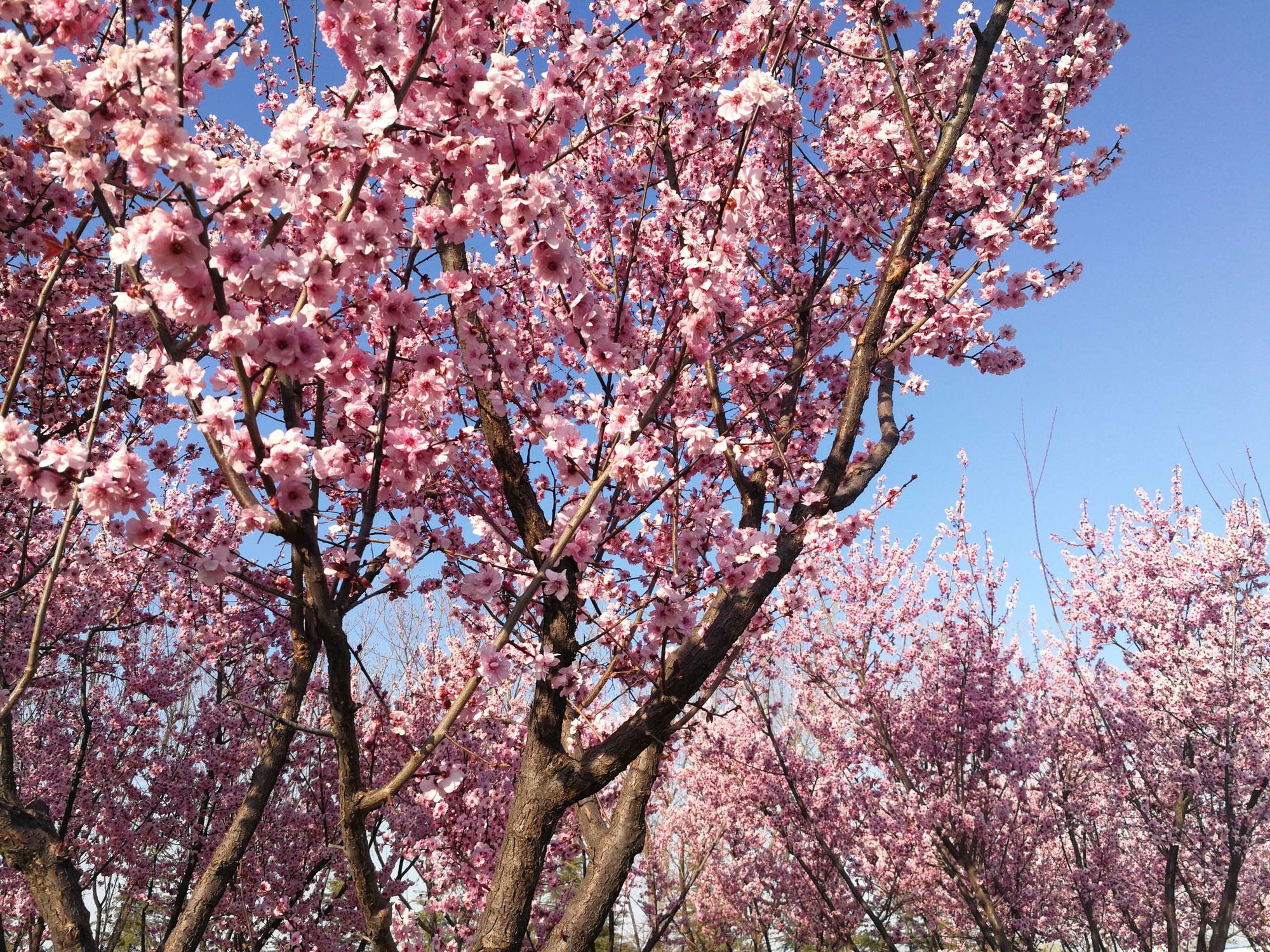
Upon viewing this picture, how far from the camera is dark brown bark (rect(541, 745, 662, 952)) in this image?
11.6ft

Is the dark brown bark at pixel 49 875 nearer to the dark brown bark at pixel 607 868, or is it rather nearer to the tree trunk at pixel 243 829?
the tree trunk at pixel 243 829

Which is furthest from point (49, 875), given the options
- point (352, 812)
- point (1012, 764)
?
point (1012, 764)

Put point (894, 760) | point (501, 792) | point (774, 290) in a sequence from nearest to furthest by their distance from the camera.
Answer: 1. point (774, 290)
2. point (501, 792)
3. point (894, 760)

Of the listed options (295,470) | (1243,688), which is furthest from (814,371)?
(1243,688)

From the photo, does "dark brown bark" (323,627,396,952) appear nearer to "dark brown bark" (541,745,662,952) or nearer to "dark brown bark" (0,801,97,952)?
"dark brown bark" (541,745,662,952)

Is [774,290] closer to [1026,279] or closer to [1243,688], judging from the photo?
[1026,279]

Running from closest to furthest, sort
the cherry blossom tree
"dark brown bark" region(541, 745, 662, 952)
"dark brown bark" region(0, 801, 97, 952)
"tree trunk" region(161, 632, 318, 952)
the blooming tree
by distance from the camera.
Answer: the cherry blossom tree < "dark brown bark" region(541, 745, 662, 952) < "dark brown bark" region(0, 801, 97, 952) < "tree trunk" region(161, 632, 318, 952) < the blooming tree

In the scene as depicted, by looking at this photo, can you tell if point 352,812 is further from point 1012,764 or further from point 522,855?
point 1012,764

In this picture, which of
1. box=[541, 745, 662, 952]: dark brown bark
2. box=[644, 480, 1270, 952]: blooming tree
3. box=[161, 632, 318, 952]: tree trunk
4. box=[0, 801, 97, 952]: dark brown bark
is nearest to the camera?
box=[541, 745, 662, 952]: dark brown bark

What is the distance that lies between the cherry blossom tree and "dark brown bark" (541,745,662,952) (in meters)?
0.02

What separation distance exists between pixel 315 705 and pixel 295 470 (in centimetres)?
969

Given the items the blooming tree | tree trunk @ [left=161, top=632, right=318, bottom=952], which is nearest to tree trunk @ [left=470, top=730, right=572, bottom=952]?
tree trunk @ [left=161, top=632, right=318, bottom=952]

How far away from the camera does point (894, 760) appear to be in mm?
8625

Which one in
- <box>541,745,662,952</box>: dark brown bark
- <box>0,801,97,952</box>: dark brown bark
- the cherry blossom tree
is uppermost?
the cherry blossom tree
